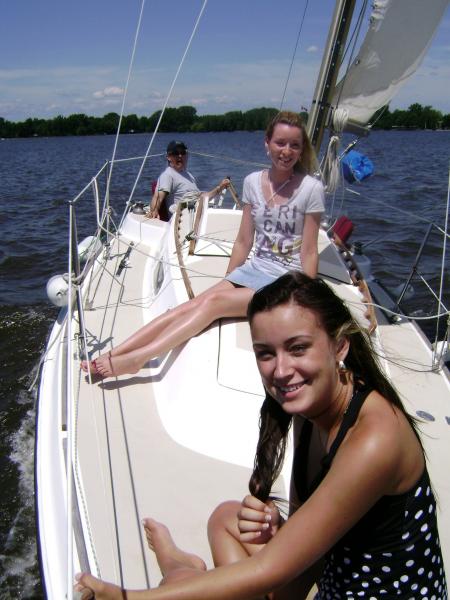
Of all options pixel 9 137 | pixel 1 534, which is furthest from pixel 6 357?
pixel 9 137

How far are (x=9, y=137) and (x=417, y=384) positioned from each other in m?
99.5

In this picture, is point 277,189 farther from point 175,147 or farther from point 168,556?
point 175,147

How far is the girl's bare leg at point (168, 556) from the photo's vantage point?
1816mm

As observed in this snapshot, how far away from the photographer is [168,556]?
6.50 feet

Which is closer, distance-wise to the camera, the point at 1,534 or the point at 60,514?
the point at 60,514

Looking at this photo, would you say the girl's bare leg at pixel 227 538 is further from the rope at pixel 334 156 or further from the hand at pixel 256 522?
the rope at pixel 334 156

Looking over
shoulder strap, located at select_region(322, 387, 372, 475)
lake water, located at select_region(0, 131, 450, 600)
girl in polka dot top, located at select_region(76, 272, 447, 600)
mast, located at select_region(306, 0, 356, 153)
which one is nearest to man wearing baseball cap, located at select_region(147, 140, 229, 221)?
lake water, located at select_region(0, 131, 450, 600)

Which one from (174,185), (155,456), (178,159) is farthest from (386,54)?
(155,456)

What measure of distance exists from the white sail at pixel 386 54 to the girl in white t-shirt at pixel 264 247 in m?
1.66

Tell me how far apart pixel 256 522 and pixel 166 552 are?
0.47m

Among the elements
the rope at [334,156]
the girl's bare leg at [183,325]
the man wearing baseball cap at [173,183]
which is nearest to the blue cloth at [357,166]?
the rope at [334,156]

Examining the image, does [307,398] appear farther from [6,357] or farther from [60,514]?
[6,357]

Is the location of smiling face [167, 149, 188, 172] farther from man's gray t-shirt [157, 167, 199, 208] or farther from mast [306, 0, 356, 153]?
mast [306, 0, 356, 153]

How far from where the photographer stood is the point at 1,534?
340 cm
